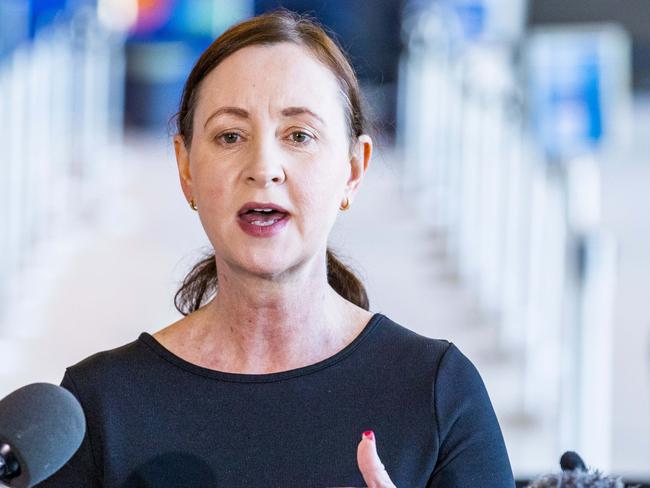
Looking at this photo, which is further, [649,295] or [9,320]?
[649,295]

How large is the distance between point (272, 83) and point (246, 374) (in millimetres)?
336

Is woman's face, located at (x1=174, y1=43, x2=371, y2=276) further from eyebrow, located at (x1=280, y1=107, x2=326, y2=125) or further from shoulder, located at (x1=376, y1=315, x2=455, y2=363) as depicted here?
shoulder, located at (x1=376, y1=315, x2=455, y2=363)

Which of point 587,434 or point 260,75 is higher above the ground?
point 260,75

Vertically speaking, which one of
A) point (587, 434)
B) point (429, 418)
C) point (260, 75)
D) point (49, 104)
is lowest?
point (587, 434)

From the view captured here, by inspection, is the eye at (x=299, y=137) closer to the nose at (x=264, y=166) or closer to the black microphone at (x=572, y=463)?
the nose at (x=264, y=166)

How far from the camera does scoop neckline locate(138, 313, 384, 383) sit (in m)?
1.44

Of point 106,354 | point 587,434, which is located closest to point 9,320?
point 587,434

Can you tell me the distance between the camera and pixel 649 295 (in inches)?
241

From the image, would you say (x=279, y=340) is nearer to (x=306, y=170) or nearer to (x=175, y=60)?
(x=306, y=170)

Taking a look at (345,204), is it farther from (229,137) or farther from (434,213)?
(434,213)

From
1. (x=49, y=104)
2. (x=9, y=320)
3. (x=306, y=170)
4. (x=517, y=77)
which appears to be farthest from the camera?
(x=517, y=77)

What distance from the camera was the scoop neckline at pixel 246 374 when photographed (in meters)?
1.44

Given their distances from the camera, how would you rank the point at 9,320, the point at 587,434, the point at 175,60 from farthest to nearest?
the point at 175,60 → the point at 9,320 → the point at 587,434

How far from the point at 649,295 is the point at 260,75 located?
5.01 meters
